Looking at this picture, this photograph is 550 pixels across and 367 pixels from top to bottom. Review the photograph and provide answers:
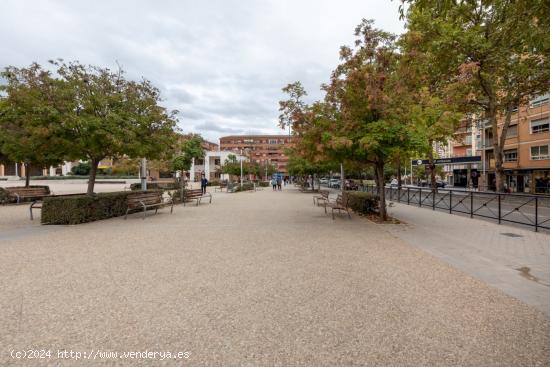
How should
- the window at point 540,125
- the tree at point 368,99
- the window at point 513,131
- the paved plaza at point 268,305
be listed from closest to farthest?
the paved plaza at point 268,305 → the tree at point 368,99 → the window at point 540,125 → the window at point 513,131

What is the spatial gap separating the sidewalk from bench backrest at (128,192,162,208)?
8686mm

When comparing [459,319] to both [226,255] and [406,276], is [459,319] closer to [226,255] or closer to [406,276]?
[406,276]

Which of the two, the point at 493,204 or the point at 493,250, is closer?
the point at 493,250

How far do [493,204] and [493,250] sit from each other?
6777 mm

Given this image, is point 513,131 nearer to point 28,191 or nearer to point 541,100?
point 541,100

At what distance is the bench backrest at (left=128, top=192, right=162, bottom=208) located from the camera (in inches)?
439

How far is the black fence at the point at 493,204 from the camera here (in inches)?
382

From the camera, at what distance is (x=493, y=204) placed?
39.5 feet

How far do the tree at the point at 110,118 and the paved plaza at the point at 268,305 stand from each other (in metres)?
3.88

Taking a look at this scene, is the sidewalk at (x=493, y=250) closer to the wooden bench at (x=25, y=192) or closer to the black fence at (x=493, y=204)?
the black fence at (x=493, y=204)

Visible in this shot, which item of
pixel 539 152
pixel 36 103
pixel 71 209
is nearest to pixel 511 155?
pixel 539 152

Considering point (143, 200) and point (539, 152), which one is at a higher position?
point (539, 152)

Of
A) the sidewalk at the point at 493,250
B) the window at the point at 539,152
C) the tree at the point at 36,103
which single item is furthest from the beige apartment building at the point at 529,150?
the tree at the point at 36,103

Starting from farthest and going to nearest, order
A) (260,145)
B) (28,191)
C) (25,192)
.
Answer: (260,145), (28,191), (25,192)
